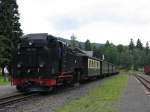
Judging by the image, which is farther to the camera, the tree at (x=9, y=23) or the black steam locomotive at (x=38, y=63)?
the tree at (x=9, y=23)

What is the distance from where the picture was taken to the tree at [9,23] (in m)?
54.4

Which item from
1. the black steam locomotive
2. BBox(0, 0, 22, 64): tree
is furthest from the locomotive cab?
BBox(0, 0, 22, 64): tree

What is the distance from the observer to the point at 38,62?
22.8 m

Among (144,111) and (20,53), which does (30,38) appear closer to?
(20,53)

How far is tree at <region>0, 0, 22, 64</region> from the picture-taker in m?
54.4

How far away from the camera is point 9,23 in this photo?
55312mm

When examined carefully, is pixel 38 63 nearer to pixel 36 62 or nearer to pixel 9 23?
pixel 36 62

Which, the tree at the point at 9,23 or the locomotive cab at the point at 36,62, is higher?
the tree at the point at 9,23

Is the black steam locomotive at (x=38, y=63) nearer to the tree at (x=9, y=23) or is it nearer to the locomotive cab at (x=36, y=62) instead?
the locomotive cab at (x=36, y=62)

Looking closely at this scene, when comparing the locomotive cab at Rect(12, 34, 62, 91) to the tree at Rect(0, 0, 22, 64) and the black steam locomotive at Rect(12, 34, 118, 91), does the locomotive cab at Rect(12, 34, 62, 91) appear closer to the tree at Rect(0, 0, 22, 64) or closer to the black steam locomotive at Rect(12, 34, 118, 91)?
the black steam locomotive at Rect(12, 34, 118, 91)

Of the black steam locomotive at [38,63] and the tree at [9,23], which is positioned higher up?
the tree at [9,23]

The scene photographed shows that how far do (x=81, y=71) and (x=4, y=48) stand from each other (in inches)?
851

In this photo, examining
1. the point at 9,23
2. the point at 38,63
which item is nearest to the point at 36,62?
the point at 38,63

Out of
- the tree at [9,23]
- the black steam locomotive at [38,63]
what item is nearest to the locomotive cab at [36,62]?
the black steam locomotive at [38,63]
